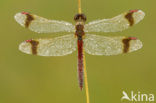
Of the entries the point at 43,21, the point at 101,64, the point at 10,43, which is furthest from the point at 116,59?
the point at 43,21

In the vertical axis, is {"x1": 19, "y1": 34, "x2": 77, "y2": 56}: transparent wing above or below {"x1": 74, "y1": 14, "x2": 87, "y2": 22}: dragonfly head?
below

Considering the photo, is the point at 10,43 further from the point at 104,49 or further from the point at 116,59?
the point at 104,49

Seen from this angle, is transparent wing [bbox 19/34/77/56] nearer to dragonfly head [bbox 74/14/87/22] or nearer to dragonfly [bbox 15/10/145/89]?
dragonfly [bbox 15/10/145/89]

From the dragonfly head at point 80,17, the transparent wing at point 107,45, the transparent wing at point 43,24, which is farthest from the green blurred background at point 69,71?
the dragonfly head at point 80,17

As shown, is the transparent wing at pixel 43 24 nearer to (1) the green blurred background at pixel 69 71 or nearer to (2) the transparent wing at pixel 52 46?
(2) the transparent wing at pixel 52 46

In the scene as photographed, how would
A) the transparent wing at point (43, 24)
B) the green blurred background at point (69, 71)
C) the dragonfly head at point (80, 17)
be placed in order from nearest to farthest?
the dragonfly head at point (80, 17) < the transparent wing at point (43, 24) < the green blurred background at point (69, 71)

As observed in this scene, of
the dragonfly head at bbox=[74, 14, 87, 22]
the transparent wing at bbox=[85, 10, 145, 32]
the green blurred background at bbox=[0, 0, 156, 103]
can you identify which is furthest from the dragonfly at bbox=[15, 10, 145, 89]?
the green blurred background at bbox=[0, 0, 156, 103]

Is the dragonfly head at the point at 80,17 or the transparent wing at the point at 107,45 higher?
the dragonfly head at the point at 80,17

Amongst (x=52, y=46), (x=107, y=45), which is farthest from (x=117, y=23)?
(x=52, y=46)
